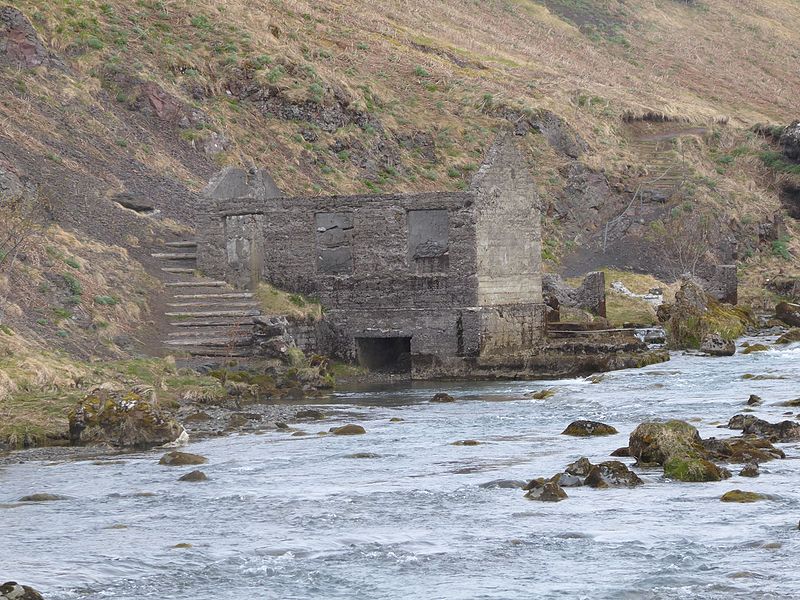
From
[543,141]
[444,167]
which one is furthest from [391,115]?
[543,141]

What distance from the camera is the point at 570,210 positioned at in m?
62.5

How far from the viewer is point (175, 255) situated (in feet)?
118

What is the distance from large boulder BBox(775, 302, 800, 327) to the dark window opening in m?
15.1

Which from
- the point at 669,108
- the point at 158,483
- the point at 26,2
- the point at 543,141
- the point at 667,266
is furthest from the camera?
the point at 669,108

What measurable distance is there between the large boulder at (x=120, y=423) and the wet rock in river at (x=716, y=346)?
57.9 feet

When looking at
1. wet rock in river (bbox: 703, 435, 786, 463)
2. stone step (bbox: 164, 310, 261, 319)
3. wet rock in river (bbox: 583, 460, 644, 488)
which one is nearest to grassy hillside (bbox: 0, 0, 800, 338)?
stone step (bbox: 164, 310, 261, 319)

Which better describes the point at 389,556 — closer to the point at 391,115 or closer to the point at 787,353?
the point at 787,353

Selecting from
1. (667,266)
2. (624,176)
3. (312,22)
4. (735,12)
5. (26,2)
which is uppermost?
(735,12)

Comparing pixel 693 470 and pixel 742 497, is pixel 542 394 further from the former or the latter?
pixel 742 497

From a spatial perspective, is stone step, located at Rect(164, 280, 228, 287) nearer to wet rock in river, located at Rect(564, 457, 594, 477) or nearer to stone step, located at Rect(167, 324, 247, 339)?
stone step, located at Rect(167, 324, 247, 339)

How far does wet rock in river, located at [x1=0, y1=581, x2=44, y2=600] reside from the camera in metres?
11.9

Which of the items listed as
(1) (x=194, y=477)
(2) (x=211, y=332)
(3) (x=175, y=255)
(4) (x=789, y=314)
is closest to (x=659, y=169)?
(4) (x=789, y=314)

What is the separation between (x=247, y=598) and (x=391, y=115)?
5177 centimetres

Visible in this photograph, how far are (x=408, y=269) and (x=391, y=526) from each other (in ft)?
62.3
